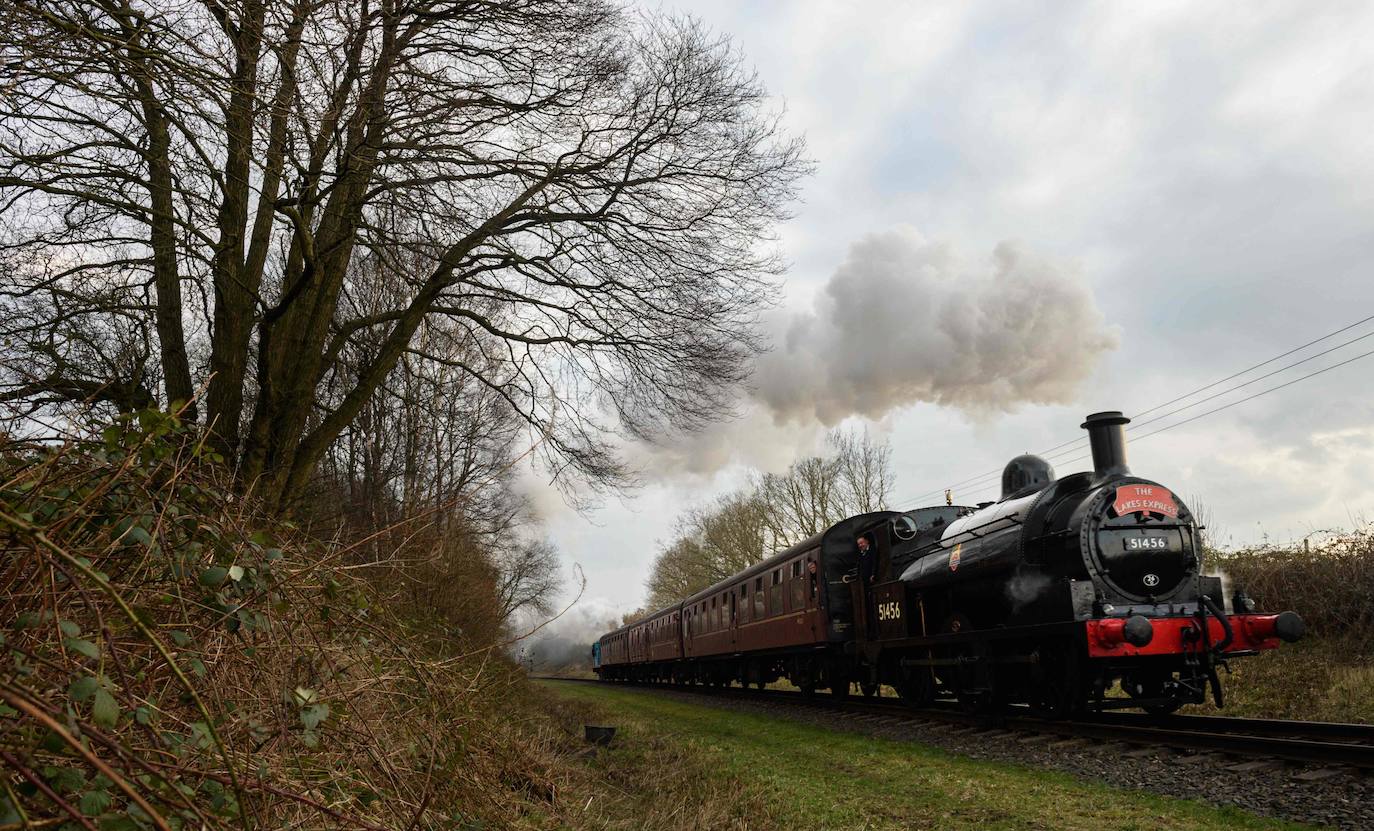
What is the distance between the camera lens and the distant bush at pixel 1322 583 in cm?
1498

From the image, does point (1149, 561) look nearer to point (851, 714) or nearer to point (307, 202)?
point (851, 714)

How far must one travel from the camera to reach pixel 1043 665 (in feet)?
34.0

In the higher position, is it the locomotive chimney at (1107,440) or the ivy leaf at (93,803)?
the locomotive chimney at (1107,440)

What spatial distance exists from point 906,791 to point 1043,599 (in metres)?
3.41

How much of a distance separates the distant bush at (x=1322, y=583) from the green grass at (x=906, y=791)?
9590mm

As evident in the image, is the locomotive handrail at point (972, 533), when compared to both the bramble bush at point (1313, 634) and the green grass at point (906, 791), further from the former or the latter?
the bramble bush at point (1313, 634)

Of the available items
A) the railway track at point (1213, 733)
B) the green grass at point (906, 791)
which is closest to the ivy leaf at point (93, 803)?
the green grass at point (906, 791)

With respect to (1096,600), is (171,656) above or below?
below

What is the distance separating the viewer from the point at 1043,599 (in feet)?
32.9

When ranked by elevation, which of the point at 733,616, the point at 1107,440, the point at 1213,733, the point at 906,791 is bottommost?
the point at 906,791

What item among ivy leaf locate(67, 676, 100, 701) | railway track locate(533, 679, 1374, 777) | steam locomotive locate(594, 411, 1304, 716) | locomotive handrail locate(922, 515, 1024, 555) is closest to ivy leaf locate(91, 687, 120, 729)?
ivy leaf locate(67, 676, 100, 701)

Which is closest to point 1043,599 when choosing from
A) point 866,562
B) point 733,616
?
point 866,562

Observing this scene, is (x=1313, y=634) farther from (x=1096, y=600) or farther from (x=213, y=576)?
(x=213, y=576)

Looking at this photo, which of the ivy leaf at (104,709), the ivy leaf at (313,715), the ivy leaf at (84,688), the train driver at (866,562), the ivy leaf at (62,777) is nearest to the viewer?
the ivy leaf at (104,709)
